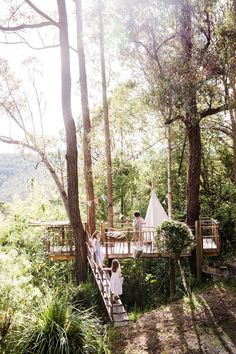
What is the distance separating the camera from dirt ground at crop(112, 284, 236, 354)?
22.3ft

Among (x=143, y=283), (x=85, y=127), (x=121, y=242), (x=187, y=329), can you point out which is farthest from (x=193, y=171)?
(x=187, y=329)

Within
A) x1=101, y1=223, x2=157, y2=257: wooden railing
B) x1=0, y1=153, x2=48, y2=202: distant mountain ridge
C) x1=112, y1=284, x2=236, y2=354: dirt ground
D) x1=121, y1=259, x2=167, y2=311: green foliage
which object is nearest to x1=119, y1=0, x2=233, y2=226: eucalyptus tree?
x1=101, y1=223, x2=157, y2=257: wooden railing

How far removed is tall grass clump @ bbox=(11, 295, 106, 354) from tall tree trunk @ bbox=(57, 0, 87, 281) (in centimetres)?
595

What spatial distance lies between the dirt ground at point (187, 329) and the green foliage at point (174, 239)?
3.79 ft

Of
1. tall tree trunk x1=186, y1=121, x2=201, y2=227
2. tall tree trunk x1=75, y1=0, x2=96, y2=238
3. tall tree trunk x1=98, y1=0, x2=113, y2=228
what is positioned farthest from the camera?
tall tree trunk x1=98, y1=0, x2=113, y2=228

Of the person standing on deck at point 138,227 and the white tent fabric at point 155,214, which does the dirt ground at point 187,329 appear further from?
the white tent fabric at point 155,214

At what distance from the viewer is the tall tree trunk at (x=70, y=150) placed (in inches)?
489

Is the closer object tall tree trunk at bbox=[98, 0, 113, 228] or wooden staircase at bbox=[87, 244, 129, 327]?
wooden staircase at bbox=[87, 244, 129, 327]

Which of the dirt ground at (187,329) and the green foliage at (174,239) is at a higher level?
the green foliage at (174,239)

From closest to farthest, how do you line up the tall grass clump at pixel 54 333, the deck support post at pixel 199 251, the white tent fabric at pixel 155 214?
the tall grass clump at pixel 54 333
the deck support post at pixel 199 251
the white tent fabric at pixel 155 214

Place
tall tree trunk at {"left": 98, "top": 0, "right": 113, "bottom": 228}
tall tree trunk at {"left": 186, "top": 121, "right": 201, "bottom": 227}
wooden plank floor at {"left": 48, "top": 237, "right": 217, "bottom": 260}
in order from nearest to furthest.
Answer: wooden plank floor at {"left": 48, "top": 237, "right": 217, "bottom": 260}
tall tree trunk at {"left": 186, "top": 121, "right": 201, "bottom": 227}
tall tree trunk at {"left": 98, "top": 0, "right": 113, "bottom": 228}

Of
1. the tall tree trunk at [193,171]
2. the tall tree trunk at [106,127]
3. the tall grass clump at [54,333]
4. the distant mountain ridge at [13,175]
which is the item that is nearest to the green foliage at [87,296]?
the tall tree trunk at [193,171]

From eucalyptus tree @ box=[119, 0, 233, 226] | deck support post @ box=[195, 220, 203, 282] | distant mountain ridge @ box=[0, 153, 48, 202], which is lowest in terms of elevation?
deck support post @ box=[195, 220, 203, 282]

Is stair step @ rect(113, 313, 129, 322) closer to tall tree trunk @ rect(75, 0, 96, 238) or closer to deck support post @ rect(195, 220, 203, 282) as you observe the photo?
A: deck support post @ rect(195, 220, 203, 282)
